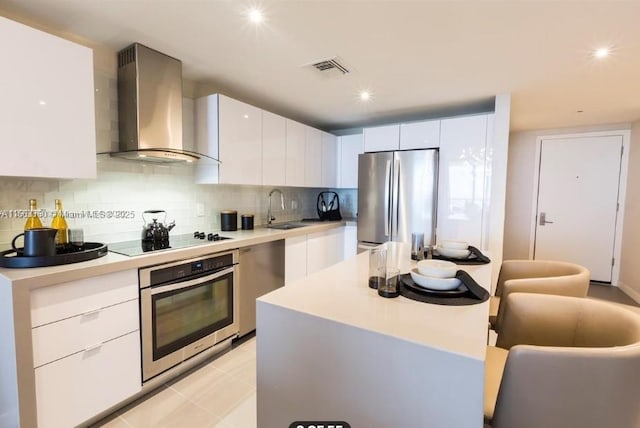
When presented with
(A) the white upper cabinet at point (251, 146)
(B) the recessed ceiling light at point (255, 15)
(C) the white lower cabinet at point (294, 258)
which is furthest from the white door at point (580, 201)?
(B) the recessed ceiling light at point (255, 15)

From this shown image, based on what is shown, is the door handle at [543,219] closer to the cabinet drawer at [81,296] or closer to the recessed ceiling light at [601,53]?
the recessed ceiling light at [601,53]

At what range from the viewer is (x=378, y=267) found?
51.9 inches

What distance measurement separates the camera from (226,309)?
2365 mm

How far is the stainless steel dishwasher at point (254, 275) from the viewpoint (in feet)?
8.18

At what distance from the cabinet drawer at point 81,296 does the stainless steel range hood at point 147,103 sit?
2.77ft

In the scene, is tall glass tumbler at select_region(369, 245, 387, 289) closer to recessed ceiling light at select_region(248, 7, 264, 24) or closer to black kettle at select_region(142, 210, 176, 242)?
recessed ceiling light at select_region(248, 7, 264, 24)

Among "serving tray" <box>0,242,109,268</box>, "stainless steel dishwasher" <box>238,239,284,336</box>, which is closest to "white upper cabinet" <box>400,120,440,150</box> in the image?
"stainless steel dishwasher" <box>238,239,284,336</box>

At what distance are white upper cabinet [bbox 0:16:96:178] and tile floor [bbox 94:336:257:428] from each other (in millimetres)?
1415

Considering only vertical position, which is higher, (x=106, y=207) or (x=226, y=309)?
(x=106, y=207)

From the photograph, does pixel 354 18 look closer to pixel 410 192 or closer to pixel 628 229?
pixel 410 192

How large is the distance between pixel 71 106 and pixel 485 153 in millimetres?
3329

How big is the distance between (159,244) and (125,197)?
469 millimetres

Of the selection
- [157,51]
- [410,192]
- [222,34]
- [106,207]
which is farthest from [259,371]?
[410,192]

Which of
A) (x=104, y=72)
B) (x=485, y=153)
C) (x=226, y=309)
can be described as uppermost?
(x=104, y=72)
